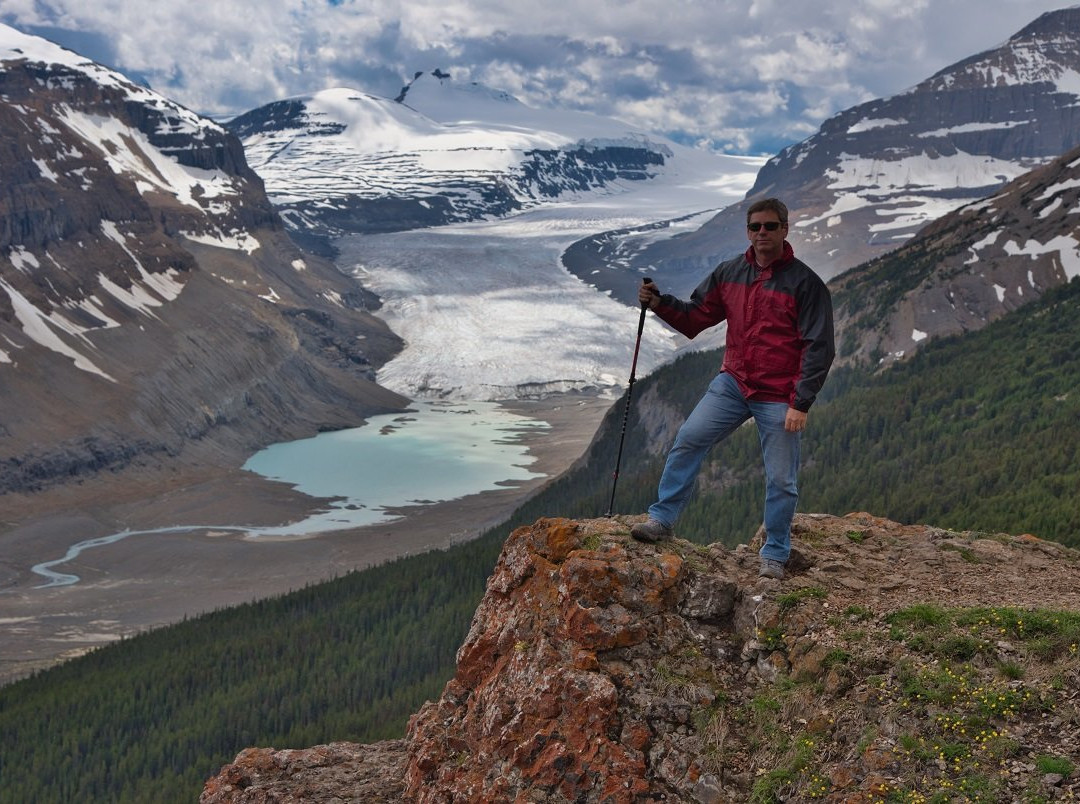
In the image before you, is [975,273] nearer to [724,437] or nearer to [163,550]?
[163,550]

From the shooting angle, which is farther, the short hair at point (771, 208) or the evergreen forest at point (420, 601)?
the evergreen forest at point (420, 601)

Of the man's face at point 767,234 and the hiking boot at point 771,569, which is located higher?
the man's face at point 767,234

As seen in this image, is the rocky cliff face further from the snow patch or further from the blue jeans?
the snow patch

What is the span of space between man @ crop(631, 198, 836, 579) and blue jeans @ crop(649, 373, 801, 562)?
1 centimetres

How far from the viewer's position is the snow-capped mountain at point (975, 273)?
85750 millimetres

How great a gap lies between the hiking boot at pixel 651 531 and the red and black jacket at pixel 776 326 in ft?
6.50

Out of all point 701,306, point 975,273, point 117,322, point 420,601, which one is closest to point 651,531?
point 701,306

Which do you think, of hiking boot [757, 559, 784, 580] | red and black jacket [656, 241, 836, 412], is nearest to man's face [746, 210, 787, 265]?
red and black jacket [656, 241, 836, 412]

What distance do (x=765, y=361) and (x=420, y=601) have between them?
202ft

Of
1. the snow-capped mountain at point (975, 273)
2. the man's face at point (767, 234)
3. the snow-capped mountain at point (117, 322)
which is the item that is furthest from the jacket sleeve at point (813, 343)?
the snow-capped mountain at point (117, 322)

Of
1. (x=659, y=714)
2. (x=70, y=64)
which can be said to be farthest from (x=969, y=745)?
(x=70, y=64)

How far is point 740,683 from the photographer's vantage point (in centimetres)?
1285

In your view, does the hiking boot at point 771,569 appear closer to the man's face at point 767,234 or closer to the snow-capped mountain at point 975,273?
the man's face at point 767,234

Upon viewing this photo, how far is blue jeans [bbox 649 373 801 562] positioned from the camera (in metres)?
14.1
